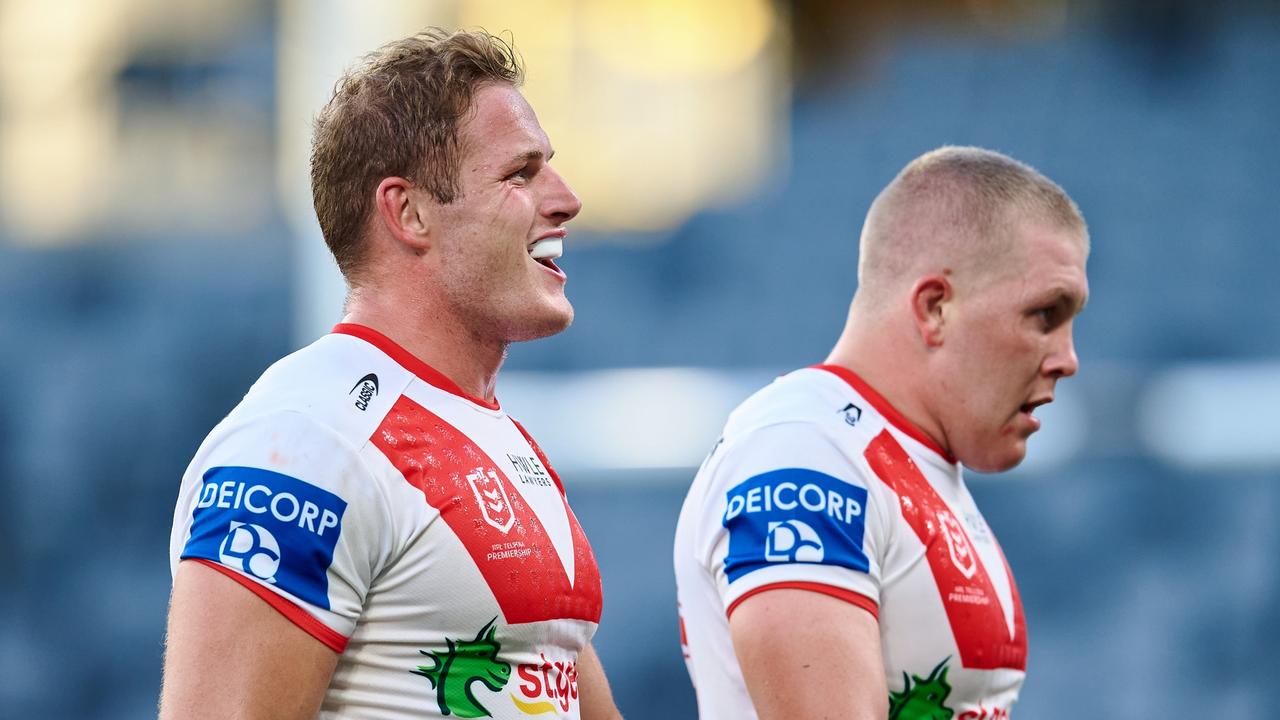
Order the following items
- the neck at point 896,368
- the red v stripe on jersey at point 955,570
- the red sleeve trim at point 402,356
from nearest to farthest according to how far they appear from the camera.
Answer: the red sleeve trim at point 402,356 < the red v stripe on jersey at point 955,570 < the neck at point 896,368

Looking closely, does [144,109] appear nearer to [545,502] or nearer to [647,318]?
[647,318]

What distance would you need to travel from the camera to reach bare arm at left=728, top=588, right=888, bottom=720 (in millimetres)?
2535

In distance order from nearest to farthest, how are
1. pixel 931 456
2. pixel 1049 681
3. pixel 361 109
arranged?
pixel 361 109 < pixel 931 456 < pixel 1049 681

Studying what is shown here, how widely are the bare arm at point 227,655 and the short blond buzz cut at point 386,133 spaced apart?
60 cm

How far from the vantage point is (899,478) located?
9.39ft

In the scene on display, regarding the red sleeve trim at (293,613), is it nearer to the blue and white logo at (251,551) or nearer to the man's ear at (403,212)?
the blue and white logo at (251,551)

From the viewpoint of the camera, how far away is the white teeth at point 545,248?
2.54 m

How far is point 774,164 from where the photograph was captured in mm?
9742

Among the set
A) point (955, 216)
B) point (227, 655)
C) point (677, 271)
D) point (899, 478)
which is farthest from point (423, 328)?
point (677, 271)

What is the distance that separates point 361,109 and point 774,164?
7.44 m

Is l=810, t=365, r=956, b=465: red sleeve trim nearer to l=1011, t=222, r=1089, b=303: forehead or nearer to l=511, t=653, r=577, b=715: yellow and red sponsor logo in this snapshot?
l=1011, t=222, r=1089, b=303: forehead

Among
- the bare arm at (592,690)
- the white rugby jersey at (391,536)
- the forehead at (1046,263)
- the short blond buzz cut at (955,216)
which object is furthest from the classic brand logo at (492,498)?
the forehead at (1046,263)

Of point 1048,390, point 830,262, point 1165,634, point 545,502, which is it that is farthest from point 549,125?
point 545,502

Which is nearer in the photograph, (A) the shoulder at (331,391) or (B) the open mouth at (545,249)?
(A) the shoulder at (331,391)
